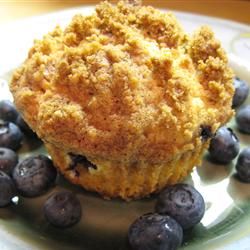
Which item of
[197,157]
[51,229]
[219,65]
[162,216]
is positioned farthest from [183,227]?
[219,65]

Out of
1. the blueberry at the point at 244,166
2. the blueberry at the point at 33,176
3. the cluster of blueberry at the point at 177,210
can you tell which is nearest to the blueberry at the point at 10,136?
the blueberry at the point at 33,176

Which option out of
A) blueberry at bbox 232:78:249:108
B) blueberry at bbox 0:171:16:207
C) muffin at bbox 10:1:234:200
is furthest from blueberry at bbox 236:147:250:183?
blueberry at bbox 0:171:16:207

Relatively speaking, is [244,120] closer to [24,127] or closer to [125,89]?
[125,89]

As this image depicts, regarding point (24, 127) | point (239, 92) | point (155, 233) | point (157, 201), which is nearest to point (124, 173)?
point (157, 201)

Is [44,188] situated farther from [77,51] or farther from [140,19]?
[140,19]

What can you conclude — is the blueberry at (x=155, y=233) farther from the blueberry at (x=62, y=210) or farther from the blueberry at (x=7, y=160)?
the blueberry at (x=7, y=160)

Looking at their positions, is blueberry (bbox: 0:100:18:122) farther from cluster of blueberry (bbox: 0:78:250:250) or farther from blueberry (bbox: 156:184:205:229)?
blueberry (bbox: 156:184:205:229)
